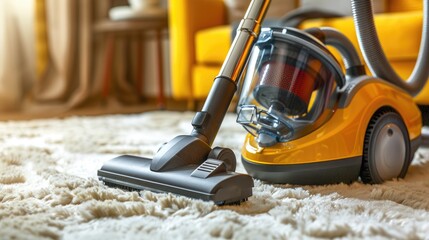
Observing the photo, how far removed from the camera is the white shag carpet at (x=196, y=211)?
616 millimetres

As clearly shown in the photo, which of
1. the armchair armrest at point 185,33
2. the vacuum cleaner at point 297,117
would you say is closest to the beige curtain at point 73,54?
the armchair armrest at point 185,33

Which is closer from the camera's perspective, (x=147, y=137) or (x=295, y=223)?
(x=295, y=223)

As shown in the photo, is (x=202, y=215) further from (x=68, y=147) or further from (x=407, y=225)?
(x=68, y=147)

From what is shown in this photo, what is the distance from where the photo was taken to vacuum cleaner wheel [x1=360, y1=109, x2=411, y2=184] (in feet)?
2.93

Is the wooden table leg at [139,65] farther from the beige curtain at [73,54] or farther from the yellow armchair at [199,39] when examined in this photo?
the yellow armchair at [199,39]

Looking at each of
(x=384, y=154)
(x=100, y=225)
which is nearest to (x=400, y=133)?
(x=384, y=154)

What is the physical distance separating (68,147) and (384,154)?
0.82 meters

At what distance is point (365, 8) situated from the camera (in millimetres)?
955

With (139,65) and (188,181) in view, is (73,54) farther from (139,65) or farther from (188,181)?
(188,181)

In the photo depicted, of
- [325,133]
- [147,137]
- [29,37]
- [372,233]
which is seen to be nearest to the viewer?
[372,233]

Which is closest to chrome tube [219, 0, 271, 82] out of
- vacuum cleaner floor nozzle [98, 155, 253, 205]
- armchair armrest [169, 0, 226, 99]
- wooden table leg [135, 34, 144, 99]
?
vacuum cleaner floor nozzle [98, 155, 253, 205]

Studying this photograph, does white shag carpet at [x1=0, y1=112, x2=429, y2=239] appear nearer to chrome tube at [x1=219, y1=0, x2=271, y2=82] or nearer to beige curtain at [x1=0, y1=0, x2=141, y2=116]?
chrome tube at [x1=219, y1=0, x2=271, y2=82]

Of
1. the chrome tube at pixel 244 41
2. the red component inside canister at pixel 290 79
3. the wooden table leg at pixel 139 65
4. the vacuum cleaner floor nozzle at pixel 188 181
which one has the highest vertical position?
the chrome tube at pixel 244 41

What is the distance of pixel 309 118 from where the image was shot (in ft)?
2.97
